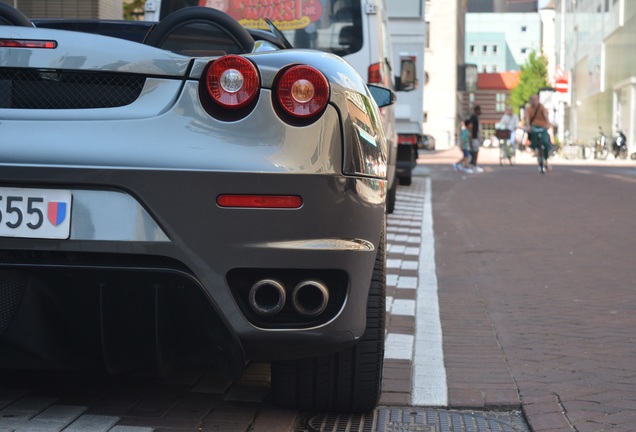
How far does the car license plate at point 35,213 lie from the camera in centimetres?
319

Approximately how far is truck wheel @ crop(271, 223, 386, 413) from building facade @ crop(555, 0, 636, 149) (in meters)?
47.7

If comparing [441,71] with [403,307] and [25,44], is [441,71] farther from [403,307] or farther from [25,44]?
[25,44]

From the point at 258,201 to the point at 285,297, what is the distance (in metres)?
0.29

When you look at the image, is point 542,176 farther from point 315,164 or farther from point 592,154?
point 592,154

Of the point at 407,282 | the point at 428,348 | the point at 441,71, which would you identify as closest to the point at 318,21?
the point at 407,282

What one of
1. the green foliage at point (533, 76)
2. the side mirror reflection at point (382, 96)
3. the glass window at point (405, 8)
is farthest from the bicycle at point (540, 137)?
the green foliage at point (533, 76)

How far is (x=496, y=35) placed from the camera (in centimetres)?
16375

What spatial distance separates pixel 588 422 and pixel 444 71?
323 feet

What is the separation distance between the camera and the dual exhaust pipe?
128 inches

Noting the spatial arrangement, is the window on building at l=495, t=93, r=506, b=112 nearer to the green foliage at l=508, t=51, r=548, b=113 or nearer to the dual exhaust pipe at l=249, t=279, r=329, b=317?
the green foliage at l=508, t=51, r=548, b=113

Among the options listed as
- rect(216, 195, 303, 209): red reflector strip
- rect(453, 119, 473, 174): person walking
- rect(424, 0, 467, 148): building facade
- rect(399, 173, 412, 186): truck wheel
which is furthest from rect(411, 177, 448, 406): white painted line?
rect(424, 0, 467, 148): building facade

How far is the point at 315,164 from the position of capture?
325 cm

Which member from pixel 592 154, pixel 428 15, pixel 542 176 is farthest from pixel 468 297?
pixel 428 15

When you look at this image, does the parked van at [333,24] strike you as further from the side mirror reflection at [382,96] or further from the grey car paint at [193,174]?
the grey car paint at [193,174]
